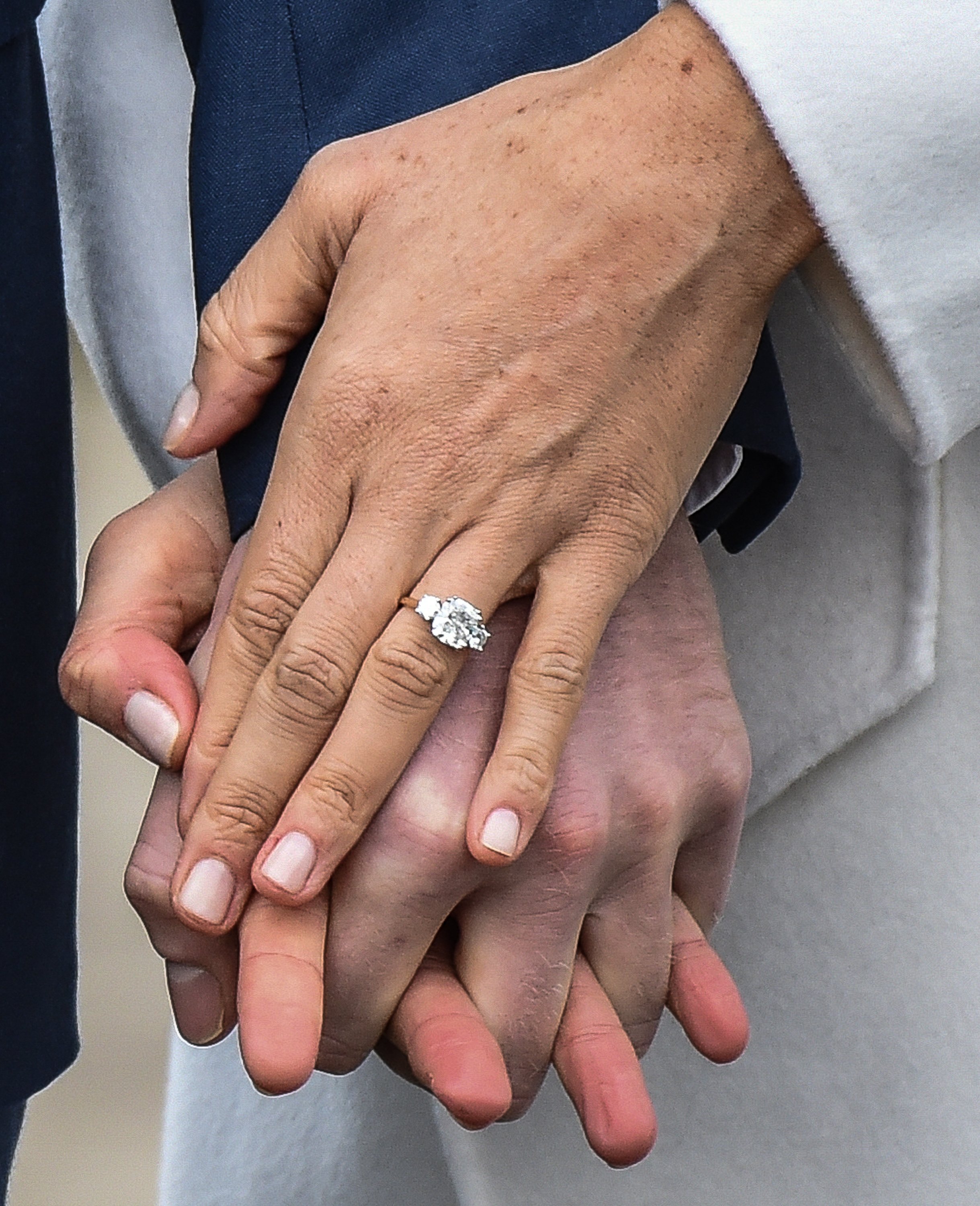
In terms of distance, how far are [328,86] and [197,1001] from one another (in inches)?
13.6

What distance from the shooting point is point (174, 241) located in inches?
27.5

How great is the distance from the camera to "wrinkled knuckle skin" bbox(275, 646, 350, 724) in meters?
0.45

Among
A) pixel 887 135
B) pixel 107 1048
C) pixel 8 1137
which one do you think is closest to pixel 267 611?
pixel 887 135

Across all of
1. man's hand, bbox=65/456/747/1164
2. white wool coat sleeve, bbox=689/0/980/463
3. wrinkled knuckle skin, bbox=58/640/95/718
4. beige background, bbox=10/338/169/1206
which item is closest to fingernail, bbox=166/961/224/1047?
man's hand, bbox=65/456/747/1164

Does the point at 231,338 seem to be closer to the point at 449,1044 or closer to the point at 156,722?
the point at 156,722

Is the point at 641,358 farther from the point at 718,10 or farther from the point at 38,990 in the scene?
the point at 38,990

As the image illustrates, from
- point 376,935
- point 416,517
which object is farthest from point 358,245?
point 376,935

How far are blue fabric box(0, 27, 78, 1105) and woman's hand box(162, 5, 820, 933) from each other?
17 cm

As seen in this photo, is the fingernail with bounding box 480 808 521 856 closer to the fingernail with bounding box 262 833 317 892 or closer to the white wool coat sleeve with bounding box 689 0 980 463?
the fingernail with bounding box 262 833 317 892

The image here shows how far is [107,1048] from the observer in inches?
65.7

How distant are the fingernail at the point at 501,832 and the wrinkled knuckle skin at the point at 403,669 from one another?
4cm

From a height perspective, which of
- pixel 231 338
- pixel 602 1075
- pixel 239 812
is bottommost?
pixel 602 1075

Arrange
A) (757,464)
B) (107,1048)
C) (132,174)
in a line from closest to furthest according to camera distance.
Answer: (757,464), (132,174), (107,1048)

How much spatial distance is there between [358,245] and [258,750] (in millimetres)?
173
